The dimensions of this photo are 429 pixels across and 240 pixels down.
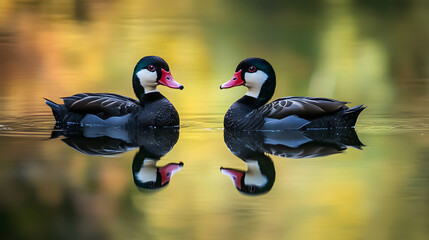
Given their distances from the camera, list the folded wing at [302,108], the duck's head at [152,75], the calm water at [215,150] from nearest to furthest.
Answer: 1. the calm water at [215,150]
2. the folded wing at [302,108]
3. the duck's head at [152,75]

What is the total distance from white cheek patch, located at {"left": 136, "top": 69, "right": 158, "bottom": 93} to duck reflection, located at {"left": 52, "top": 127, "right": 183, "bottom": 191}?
2.57 feet

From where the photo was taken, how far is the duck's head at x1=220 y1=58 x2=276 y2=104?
12047mm

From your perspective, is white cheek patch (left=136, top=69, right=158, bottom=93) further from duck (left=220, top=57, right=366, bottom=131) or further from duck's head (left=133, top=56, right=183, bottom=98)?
duck (left=220, top=57, right=366, bottom=131)

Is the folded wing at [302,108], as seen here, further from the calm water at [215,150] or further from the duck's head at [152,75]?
the duck's head at [152,75]

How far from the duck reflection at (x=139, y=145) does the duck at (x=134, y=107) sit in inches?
7.1

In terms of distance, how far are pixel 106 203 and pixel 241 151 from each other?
2.83 metres

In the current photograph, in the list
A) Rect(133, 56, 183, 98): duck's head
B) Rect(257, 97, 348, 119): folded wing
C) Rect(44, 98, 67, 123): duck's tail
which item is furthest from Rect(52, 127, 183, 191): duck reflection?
Rect(257, 97, 348, 119): folded wing

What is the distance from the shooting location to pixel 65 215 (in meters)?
7.16

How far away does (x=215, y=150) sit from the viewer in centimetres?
1021

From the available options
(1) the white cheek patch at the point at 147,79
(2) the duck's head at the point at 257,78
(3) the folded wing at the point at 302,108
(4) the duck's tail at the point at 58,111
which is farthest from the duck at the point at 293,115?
(4) the duck's tail at the point at 58,111

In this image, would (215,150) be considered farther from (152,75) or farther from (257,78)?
(152,75)

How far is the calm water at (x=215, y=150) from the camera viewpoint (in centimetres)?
693

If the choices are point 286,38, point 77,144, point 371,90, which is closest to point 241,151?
point 77,144

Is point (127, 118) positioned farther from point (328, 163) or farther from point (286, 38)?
point (286, 38)
